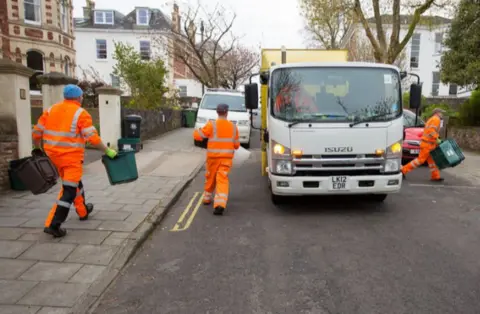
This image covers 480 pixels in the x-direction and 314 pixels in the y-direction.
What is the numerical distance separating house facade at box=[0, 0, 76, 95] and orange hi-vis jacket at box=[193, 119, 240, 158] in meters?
19.1

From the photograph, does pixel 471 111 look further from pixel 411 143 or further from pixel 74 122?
pixel 74 122

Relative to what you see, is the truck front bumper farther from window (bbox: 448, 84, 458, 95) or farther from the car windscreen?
window (bbox: 448, 84, 458, 95)

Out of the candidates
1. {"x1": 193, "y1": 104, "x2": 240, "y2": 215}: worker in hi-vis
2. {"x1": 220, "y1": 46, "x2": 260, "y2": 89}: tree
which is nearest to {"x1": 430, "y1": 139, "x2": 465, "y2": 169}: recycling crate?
{"x1": 193, "y1": 104, "x2": 240, "y2": 215}: worker in hi-vis

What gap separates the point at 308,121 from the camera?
5.74 m

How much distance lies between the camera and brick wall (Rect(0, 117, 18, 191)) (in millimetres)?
6774

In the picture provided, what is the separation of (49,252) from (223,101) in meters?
11.3

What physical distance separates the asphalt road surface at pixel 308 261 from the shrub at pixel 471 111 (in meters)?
11.8

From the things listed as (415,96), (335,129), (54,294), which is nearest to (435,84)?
(415,96)

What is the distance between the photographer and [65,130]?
4.64 meters

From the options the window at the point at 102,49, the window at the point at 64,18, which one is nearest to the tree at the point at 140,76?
the window at the point at 64,18

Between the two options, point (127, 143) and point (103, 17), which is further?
point (103, 17)

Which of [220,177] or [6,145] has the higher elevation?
[6,145]

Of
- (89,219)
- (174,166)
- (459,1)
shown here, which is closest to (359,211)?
(89,219)

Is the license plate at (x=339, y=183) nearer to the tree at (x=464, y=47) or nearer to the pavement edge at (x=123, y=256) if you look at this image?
the pavement edge at (x=123, y=256)
